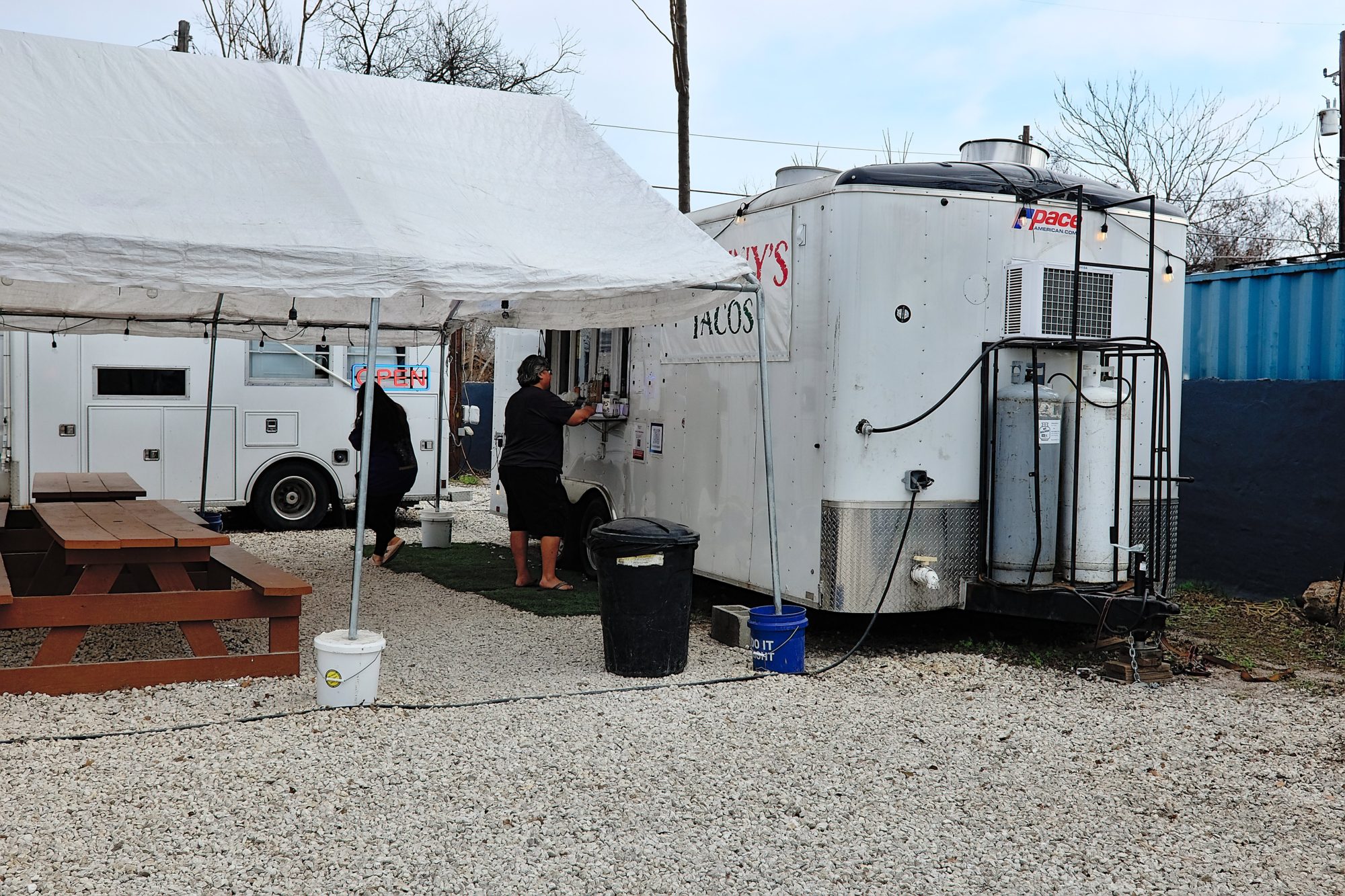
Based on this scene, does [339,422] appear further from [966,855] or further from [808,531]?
[966,855]

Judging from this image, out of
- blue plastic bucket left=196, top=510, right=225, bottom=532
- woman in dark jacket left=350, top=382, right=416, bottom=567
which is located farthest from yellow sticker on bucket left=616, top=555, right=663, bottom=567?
blue plastic bucket left=196, top=510, right=225, bottom=532

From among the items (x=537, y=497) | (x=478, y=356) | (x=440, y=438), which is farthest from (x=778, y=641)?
(x=478, y=356)

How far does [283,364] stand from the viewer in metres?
11.8

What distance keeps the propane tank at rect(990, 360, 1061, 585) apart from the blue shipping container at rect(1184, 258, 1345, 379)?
140 inches

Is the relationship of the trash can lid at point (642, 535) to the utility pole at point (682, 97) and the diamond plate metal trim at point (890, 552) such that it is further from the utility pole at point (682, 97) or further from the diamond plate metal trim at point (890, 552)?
the utility pole at point (682, 97)

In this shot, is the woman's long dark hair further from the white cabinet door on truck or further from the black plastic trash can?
the black plastic trash can

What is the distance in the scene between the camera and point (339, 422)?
12.0 meters

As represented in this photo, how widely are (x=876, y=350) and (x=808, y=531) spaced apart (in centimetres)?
106

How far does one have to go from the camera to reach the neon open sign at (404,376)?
12.2 meters

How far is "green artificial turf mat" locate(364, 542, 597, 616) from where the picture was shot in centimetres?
811

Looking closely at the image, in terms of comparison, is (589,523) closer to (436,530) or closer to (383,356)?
(436,530)

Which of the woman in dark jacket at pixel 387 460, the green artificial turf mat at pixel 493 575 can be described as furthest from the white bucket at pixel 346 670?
the woman in dark jacket at pixel 387 460

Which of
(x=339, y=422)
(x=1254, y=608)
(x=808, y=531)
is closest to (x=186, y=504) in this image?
(x=339, y=422)

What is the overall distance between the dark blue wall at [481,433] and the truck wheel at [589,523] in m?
11.6
